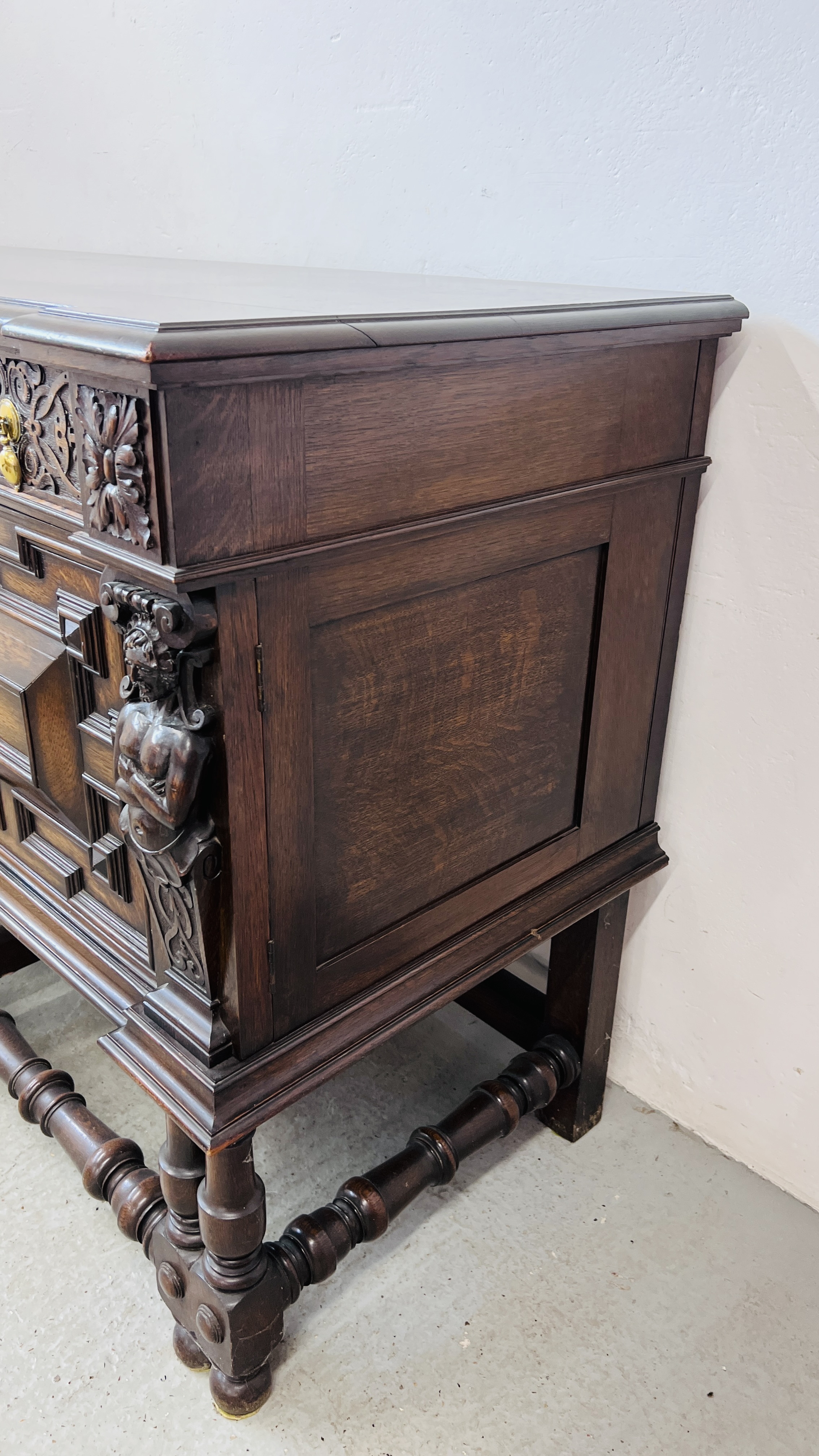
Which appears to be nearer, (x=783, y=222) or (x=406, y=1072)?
(x=783, y=222)

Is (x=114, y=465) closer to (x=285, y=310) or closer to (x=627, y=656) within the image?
(x=285, y=310)

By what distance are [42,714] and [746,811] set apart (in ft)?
2.69

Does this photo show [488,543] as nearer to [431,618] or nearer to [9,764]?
[431,618]

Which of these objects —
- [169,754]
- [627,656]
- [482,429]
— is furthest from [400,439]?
[627,656]

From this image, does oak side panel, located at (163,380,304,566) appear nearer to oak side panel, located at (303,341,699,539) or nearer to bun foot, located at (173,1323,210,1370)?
oak side panel, located at (303,341,699,539)

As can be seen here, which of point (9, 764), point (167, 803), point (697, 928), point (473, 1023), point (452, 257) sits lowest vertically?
point (473, 1023)

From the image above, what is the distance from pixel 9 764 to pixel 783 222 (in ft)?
3.21

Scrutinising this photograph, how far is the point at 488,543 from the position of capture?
961 mm

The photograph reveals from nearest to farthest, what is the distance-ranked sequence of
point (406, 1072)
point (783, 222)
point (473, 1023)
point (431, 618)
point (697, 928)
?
1. point (431, 618)
2. point (783, 222)
3. point (697, 928)
4. point (406, 1072)
5. point (473, 1023)

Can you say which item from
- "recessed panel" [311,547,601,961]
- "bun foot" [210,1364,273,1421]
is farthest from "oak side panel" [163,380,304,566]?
"bun foot" [210,1364,273,1421]

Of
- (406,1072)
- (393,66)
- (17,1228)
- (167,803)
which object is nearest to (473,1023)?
(406,1072)

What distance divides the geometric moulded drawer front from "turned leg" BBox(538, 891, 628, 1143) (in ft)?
2.12

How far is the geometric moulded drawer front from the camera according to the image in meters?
1.02

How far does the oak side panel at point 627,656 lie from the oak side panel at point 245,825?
464 mm
